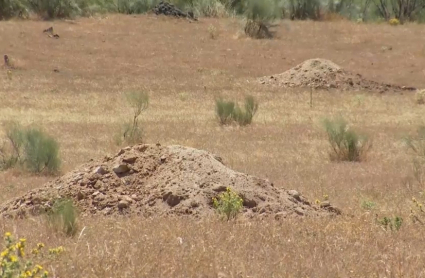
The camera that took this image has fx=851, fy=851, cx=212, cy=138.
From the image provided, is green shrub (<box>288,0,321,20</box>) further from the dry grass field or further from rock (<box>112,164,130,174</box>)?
rock (<box>112,164,130,174</box>)

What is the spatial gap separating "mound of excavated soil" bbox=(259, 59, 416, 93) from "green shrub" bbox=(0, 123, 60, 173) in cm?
1478

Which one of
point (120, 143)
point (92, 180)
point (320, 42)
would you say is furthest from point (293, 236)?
point (320, 42)

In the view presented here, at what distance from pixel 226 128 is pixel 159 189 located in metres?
10.6

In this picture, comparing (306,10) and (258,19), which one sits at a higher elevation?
(258,19)

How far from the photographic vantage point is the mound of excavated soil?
2855cm

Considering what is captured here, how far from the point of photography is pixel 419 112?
23828mm

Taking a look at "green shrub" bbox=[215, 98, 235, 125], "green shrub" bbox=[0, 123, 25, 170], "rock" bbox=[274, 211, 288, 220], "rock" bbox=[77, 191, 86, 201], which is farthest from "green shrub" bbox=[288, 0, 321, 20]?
"rock" bbox=[274, 211, 288, 220]

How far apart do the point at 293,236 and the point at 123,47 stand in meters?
27.6

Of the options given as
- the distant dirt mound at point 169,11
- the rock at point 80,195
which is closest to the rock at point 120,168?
the rock at point 80,195

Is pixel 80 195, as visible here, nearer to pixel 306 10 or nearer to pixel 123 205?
pixel 123 205

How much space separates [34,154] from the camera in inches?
550

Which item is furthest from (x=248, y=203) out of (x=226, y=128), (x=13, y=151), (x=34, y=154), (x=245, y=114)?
(x=245, y=114)

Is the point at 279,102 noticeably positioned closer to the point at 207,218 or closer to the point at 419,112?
the point at 419,112

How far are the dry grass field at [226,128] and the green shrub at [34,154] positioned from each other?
1.31 ft
